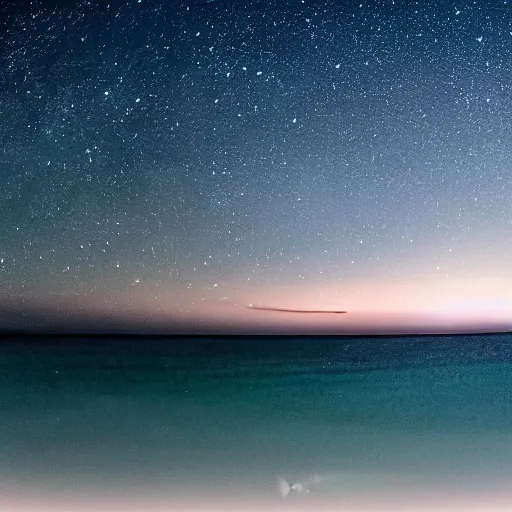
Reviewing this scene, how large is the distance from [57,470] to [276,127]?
1.77 feet

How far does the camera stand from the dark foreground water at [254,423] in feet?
2.52

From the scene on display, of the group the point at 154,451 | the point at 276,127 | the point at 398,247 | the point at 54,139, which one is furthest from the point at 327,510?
the point at 54,139

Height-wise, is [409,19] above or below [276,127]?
above

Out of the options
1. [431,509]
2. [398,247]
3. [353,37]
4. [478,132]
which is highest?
[353,37]

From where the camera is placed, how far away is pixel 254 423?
809mm

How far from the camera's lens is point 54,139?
829 mm

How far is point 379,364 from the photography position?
0.83 metres

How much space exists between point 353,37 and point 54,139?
16.9 inches

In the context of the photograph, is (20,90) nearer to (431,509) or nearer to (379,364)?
(379,364)

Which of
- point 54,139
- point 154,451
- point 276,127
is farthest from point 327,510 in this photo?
point 54,139

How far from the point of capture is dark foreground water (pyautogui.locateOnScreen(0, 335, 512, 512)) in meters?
0.77

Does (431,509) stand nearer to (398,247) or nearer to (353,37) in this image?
(398,247)

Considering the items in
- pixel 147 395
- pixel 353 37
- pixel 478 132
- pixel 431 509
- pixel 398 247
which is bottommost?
pixel 431 509

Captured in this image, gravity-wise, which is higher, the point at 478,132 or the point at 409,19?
the point at 409,19
